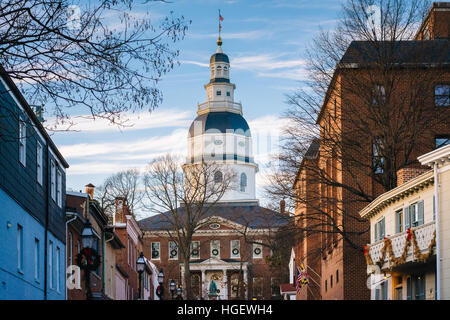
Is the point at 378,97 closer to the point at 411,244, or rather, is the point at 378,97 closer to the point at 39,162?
the point at 411,244

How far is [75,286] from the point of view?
3700 centimetres

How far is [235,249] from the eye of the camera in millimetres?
115000

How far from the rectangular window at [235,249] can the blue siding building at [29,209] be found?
7984 centimetres

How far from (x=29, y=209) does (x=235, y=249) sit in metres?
88.7

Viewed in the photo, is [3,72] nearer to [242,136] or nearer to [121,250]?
[121,250]

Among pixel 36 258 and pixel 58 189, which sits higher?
pixel 58 189

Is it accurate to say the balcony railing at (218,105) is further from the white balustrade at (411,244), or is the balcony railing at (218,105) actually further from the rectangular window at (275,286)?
the white balustrade at (411,244)

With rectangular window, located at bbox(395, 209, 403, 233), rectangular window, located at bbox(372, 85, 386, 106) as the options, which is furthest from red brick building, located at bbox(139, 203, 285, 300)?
rectangular window, located at bbox(395, 209, 403, 233)

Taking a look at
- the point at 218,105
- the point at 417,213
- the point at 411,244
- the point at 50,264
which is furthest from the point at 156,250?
the point at 411,244

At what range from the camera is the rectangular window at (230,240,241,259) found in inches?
4500

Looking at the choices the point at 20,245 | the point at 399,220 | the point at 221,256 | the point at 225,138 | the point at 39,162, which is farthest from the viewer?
the point at 225,138

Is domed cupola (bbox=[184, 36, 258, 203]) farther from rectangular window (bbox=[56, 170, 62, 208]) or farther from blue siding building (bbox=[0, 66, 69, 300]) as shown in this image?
blue siding building (bbox=[0, 66, 69, 300])

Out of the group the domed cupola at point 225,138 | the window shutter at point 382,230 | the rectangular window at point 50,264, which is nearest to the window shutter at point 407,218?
the window shutter at point 382,230
